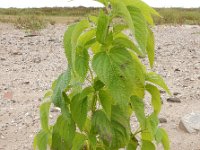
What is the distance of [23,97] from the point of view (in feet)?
21.1

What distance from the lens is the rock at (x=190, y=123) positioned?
508 centimetres

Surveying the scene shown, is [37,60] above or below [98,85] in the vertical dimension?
below

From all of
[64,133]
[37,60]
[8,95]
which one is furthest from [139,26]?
[37,60]

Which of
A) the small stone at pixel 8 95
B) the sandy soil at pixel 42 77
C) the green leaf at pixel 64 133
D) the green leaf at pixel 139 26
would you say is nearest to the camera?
the green leaf at pixel 139 26

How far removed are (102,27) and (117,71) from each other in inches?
7.9

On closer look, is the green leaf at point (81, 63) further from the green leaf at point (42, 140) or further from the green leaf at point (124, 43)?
the green leaf at point (42, 140)

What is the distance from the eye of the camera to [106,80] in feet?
6.32

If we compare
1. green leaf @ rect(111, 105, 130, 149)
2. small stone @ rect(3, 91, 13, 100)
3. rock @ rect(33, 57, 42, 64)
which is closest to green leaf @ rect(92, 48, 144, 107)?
green leaf @ rect(111, 105, 130, 149)

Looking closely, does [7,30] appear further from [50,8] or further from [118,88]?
[50,8]

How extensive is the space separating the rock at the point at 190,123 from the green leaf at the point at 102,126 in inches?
120

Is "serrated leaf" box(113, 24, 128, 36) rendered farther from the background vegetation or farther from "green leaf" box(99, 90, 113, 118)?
the background vegetation

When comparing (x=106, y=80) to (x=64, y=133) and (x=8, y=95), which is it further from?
(x=8, y=95)

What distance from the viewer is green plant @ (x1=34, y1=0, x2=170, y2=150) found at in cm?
195

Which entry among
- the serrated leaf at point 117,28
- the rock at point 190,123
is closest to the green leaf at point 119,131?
the serrated leaf at point 117,28
